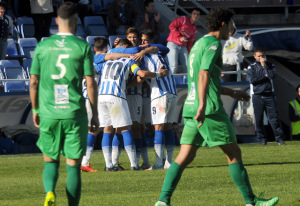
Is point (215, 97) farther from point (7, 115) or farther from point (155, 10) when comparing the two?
point (155, 10)

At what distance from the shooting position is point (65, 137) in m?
6.88

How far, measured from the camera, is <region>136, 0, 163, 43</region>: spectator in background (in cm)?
2059

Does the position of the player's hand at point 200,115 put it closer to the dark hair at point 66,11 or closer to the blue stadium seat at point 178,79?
the dark hair at point 66,11

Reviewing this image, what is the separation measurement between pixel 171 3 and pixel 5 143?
858cm

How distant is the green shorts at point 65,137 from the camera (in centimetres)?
682

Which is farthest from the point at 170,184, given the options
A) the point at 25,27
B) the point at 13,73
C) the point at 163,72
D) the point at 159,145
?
the point at 25,27

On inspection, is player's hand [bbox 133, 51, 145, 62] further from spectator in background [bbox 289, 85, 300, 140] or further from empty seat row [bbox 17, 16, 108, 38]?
empty seat row [bbox 17, 16, 108, 38]

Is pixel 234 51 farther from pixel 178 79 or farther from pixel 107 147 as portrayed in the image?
pixel 107 147

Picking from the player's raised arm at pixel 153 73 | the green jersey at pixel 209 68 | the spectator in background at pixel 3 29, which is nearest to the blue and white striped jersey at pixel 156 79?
the player's raised arm at pixel 153 73

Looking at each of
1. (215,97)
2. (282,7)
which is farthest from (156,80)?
A: (282,7)

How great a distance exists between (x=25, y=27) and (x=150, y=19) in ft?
10.5

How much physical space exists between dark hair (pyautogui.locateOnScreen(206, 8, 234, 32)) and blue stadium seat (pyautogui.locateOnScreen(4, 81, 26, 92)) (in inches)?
396

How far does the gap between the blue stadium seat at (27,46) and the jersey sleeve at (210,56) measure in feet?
40.4

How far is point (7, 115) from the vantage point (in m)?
15.4
